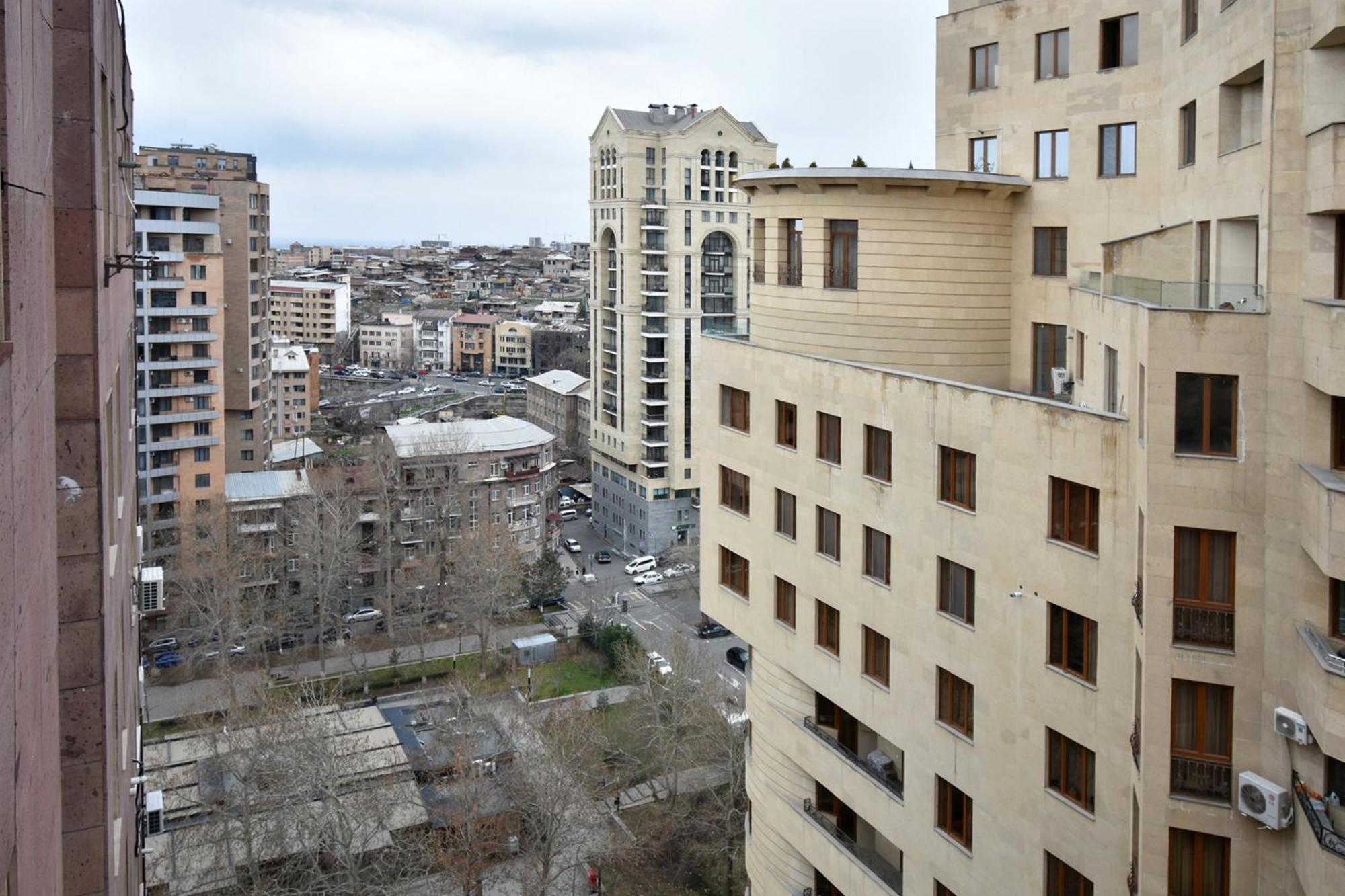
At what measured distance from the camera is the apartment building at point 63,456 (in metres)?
5.55

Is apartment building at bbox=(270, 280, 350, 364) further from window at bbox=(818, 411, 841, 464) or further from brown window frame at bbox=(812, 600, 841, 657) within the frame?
window at bbox=(818, 411, 841, 464)

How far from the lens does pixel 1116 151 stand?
61.9 feet

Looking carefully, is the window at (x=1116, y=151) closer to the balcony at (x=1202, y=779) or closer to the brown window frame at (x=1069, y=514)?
the brown window frame at (x=1069, y=514)

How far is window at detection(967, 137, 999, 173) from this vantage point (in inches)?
828

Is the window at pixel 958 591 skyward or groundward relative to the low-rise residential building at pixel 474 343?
groundward

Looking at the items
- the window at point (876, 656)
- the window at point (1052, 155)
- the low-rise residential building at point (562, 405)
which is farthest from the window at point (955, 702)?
the low-rise residential building at point (562, 405)

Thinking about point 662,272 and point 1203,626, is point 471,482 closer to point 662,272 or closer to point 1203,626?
point 662,272

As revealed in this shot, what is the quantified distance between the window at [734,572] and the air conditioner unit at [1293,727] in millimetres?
12198

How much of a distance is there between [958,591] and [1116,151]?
8002mm

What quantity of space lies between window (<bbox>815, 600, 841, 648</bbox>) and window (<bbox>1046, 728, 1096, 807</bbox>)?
5239mm

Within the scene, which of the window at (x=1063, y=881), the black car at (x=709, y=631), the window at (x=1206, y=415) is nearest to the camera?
the window at (x=1206, y=415)

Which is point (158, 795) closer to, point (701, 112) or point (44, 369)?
point (44, 369)

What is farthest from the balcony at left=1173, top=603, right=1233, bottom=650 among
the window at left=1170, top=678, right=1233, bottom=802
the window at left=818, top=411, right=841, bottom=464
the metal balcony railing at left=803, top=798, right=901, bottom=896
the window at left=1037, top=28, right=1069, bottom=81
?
the window at left=1037, top=28, right=1069, bottom=81

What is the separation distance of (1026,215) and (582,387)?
256 feet
